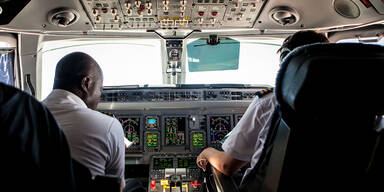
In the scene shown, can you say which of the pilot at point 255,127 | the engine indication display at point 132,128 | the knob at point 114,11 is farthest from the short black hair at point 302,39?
the engine indication display at point 132,128

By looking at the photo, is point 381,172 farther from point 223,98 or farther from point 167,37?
point 167,37

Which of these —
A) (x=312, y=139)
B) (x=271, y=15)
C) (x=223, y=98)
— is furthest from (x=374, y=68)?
(x=223, y=98)

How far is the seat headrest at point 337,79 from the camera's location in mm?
884

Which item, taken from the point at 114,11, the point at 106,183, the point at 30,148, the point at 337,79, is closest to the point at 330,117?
the point at 337,79

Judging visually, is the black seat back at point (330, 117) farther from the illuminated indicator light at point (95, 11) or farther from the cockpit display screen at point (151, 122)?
the cockpit display screen at point (151, 122)

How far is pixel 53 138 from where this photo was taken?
724mm

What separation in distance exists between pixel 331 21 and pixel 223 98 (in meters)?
1.27

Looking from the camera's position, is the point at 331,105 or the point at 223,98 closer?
the point at 331,105

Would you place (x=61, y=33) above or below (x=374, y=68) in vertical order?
above

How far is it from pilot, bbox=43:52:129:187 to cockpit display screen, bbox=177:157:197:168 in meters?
1.59

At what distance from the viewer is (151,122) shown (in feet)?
10.2

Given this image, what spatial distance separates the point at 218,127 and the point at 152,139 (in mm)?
720

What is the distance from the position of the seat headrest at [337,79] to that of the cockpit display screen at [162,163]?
A: 2207 millimetres

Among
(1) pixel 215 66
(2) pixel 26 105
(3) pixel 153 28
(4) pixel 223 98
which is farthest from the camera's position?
(1) pixel 215 66
